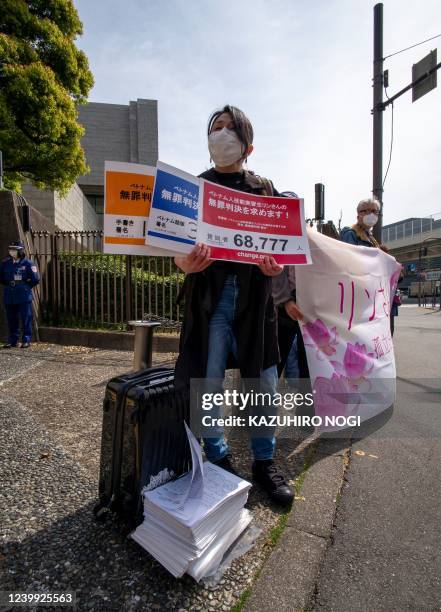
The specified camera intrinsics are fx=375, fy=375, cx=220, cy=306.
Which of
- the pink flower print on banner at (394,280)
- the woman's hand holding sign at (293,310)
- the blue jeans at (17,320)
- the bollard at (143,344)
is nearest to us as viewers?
the woman's hand holding sign at (293,310)

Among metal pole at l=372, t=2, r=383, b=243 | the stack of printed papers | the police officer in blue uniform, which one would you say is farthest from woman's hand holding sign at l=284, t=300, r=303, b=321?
metal pole at l=372, t=2, r=383, b=243

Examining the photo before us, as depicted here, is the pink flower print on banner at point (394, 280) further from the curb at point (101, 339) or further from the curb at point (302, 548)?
the curb at point (101, 339)

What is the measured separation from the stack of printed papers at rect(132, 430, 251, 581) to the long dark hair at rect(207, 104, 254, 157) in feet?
4.89

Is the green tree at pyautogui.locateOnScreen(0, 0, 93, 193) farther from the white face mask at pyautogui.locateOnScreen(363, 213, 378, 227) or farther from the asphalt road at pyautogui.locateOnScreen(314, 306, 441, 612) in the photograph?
the asphalt road at pyautogui.locateOnScreen(314, 306, 441, 612)

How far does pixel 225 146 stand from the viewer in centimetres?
189

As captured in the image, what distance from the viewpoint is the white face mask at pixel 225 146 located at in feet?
6.19

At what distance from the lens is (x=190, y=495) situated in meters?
1.52

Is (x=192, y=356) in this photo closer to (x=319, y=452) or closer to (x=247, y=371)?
(x=247, y=371)

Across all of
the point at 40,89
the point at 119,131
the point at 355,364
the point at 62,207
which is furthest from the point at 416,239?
the point at 355,364

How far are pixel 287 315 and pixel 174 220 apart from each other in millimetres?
1499

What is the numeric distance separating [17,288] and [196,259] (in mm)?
5692

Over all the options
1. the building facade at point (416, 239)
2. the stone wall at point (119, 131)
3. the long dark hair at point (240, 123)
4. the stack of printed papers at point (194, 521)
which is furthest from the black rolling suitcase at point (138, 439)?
the building facade at point (416, 239)

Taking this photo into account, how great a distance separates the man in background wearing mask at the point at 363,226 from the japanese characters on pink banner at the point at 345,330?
464 millimetres

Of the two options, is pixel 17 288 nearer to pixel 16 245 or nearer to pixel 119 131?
pixel 16 245
